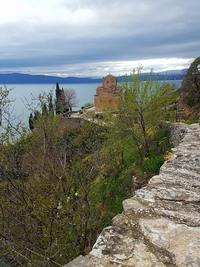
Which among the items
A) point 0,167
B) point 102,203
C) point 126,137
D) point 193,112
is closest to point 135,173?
point 102,203

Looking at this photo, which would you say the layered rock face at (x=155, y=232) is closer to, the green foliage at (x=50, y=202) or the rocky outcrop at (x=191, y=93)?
the green foliage at (x=50, y=202)

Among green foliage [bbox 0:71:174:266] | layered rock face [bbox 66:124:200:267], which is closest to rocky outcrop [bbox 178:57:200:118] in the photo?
green foliage [bbox 0:71:174:266]

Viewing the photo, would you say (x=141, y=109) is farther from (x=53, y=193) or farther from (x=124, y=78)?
(x=53, y=193)

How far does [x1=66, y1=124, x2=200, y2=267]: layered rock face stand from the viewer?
2594 mm

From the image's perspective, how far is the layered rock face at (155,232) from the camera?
2.59 meters

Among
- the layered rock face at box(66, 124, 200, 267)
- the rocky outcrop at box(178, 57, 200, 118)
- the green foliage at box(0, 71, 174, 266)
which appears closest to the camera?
the layered rock face at box(66, 124, 200, 267)

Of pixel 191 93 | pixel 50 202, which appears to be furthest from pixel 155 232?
pixel 191 93

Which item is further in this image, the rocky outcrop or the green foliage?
the rocky outcrop

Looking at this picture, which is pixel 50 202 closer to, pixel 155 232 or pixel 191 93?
pixel 155 232

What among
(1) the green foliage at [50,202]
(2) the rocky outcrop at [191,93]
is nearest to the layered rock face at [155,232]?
(1) the green foliage at [50,202]

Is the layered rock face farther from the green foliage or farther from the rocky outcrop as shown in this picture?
the rocky outcrop

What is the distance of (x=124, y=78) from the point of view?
20.5 meters

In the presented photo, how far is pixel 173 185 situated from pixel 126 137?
1857cm

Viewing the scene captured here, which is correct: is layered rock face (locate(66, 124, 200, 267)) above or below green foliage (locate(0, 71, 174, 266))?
above
